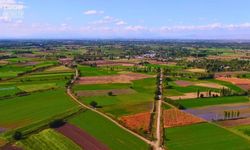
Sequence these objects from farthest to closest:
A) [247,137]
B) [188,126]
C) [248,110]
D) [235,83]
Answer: [235,83], [248,110], [188,126], [247,137]

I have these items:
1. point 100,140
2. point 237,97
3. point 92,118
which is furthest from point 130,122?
point 237,97

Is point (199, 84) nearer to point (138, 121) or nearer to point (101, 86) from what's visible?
point (101, 86)

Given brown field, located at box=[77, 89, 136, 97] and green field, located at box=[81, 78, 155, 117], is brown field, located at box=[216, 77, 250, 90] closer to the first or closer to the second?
green field, located at box=[81, 78, 155, 117]

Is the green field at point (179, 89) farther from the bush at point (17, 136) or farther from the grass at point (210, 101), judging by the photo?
the bush at point (17, 136)

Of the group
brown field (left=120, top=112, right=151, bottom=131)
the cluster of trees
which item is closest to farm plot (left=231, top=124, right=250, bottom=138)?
the cluster of trees

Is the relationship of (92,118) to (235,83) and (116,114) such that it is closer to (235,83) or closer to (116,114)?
(116,114)

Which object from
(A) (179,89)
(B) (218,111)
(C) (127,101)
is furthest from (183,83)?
(B) (218,111)
